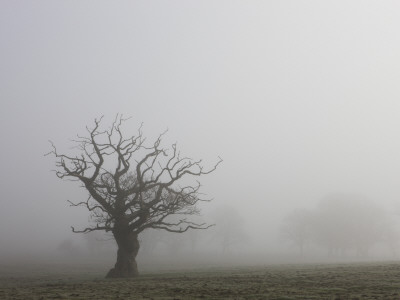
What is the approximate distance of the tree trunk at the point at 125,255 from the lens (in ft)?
111

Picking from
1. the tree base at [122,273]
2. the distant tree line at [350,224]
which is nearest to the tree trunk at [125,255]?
the tree base at [122,273]

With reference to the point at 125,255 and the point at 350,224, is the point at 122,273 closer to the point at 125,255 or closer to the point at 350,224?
the point at 125,255

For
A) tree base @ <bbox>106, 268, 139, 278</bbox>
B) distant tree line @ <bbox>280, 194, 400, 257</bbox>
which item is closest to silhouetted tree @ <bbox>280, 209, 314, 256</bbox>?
distant tree line @ <bbox>280, 194, 400, 257</bbox>

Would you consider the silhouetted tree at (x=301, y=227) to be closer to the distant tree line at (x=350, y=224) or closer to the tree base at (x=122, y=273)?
the distant tree line at (x=350, y=224)

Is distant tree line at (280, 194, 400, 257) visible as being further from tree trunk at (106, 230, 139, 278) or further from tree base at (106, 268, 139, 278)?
tree base at (106, 268, 139, 278)

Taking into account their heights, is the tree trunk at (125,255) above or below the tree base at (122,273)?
above

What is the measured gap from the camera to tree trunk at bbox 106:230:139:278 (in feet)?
111

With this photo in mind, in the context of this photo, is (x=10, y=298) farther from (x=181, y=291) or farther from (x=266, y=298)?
(x=266, y=298)

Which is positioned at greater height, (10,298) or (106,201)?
(106,201)

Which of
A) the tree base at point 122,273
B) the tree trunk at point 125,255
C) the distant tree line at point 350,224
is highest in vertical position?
the distant tree line at point 350,224

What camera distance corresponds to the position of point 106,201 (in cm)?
3528

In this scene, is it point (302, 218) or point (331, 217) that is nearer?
point (331, 217)

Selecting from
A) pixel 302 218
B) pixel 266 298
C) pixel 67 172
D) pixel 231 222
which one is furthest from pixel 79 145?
pixel 231 222

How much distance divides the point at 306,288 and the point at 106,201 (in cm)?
2146
